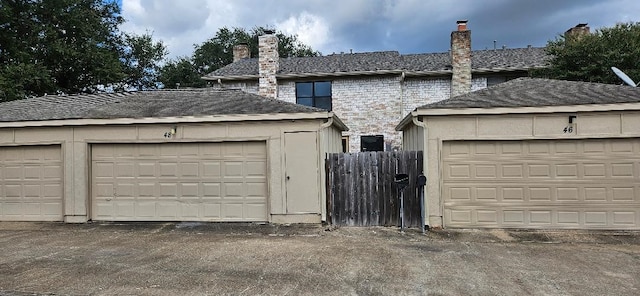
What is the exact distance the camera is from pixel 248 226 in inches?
348

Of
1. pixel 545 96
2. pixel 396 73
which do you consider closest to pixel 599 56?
pixel 396 73

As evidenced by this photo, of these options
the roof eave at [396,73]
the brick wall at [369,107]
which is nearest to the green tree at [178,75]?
the roof eave at [396,73]

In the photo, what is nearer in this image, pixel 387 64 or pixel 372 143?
pixel 372 143

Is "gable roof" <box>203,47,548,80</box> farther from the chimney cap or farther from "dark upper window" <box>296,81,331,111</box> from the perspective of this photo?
the chimney cap

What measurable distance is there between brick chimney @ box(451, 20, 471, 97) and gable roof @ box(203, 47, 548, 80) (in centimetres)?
39

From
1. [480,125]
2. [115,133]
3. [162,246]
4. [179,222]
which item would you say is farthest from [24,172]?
[480,125]

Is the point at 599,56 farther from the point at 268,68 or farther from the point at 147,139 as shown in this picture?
the point at 147,139

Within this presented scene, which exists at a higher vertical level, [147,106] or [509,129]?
[147,106]

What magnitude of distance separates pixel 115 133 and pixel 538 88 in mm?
10464

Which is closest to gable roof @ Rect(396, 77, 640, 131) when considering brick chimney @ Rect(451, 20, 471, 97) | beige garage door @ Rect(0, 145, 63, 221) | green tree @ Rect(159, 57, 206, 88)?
brick chimney @ Rect(451, 20, 471, 97)

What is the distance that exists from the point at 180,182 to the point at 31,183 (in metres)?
3.92

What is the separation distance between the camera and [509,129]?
27.4ft

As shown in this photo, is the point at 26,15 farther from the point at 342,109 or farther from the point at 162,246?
the point at 162,246

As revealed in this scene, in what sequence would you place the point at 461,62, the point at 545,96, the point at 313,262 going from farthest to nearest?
the point at 461,62
the point at 545,96
the point at 313,262
